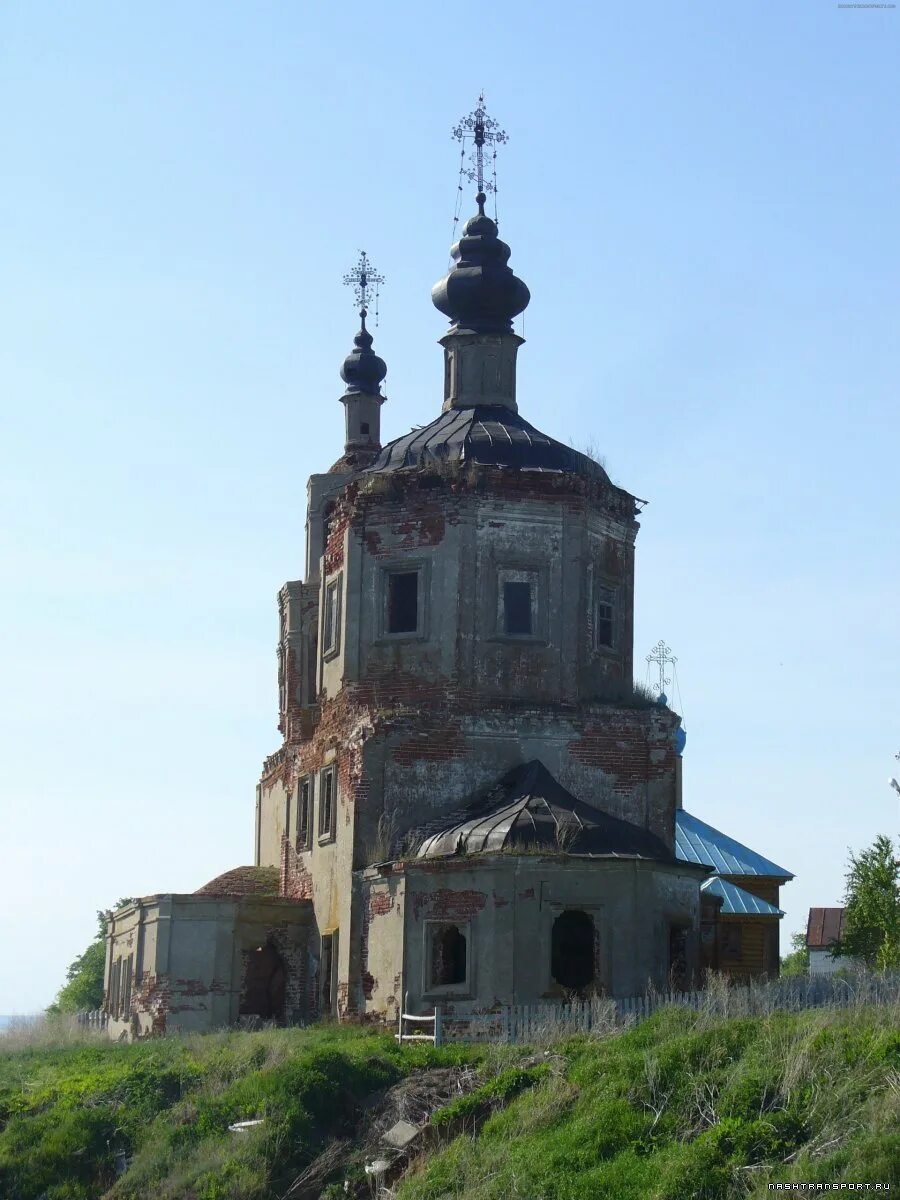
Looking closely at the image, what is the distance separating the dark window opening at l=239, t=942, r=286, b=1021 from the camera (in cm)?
2917

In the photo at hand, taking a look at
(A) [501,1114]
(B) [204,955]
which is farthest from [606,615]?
(A) [501,1114]

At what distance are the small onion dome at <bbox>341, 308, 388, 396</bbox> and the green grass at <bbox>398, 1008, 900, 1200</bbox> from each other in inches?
856

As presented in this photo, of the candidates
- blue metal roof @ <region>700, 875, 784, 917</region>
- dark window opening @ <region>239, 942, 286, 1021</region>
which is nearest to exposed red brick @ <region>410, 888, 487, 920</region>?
dark window opening @ <region>239, 942, 286, 1021</region>

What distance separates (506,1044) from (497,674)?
7.52 m

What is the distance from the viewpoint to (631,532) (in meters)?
30.4

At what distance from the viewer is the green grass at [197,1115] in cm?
2084

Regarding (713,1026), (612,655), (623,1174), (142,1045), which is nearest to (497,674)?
(612,655)

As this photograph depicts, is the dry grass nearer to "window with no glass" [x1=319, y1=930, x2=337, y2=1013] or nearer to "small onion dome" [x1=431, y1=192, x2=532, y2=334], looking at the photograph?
"window with no glass" [x1=319, y1=930, x2=337, y2=1013]

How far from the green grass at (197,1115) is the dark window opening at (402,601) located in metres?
6.67

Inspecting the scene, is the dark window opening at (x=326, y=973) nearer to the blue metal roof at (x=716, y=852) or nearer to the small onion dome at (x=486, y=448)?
the small onion dome at (x=486, y=448)

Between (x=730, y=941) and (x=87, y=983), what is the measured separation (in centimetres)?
2404

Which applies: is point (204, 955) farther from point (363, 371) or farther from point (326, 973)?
point (363, 371)

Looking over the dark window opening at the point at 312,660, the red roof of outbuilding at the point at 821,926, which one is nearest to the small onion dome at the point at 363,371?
the dark window opening at the point at 312,660

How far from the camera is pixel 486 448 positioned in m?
29.7
